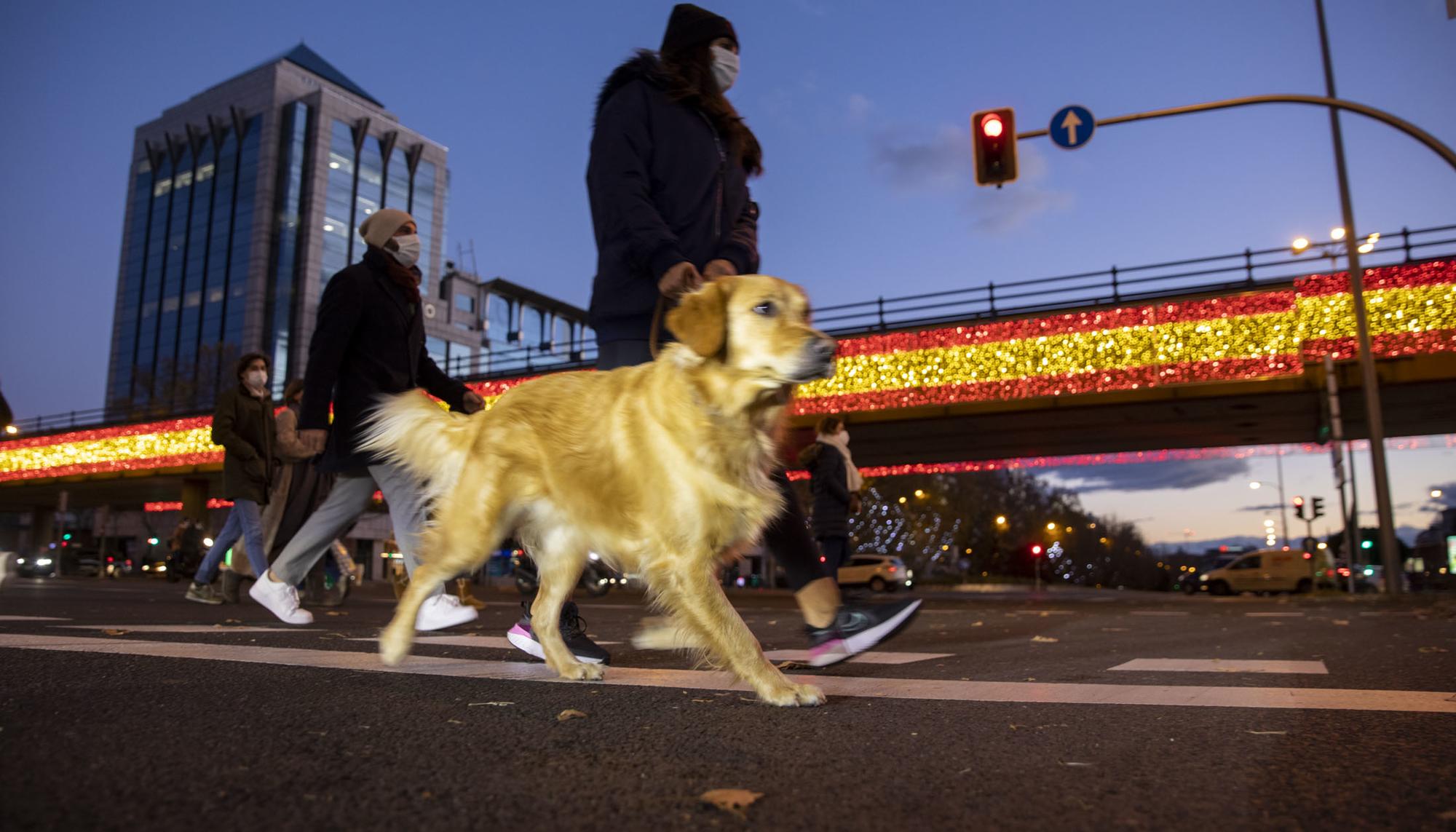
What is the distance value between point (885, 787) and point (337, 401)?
4483 mm

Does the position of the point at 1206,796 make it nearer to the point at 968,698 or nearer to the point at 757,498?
the point at 968,698

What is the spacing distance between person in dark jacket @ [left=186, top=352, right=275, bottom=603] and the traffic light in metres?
9.18

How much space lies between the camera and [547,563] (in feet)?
11.6

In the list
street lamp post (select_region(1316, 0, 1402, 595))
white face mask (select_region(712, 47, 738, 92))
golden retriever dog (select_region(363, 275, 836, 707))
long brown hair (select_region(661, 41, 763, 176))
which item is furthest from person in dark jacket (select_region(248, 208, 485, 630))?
street lamp post (select_region(1316, 0, 1402, 595))

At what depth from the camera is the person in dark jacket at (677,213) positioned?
12.1 feet

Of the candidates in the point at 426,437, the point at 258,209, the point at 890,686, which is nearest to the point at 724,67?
the point at 426,437

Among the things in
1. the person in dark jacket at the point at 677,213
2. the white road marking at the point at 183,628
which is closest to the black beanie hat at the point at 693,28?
the person in dark jacket at the point at 677,213

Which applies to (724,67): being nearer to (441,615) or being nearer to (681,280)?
(681,280)

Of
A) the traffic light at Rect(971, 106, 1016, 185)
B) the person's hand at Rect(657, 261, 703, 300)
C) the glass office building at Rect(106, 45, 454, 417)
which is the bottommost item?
the person's hand at Rect(657, 261, 703, 300)

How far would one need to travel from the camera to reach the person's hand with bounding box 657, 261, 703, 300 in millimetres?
3463

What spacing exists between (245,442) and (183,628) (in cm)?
344

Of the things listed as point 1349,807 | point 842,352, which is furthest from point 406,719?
point 842,352

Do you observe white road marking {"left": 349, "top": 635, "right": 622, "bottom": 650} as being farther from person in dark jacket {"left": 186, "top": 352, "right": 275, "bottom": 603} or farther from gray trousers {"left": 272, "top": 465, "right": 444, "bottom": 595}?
person in dark jacket {"left": 186, "top": 352, "right": 275, "bottom": 603}

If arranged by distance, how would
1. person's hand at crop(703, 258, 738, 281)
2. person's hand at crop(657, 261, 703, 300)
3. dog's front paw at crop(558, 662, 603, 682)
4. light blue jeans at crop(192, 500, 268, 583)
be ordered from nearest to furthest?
dog's front paw at crop(558, 662, 603, 682), person's hand at crop(657, 261, 703, 300), person's hand at crop(703, 258, 738, 281), light blue jeans at crop(192, 500, 268, 583)
